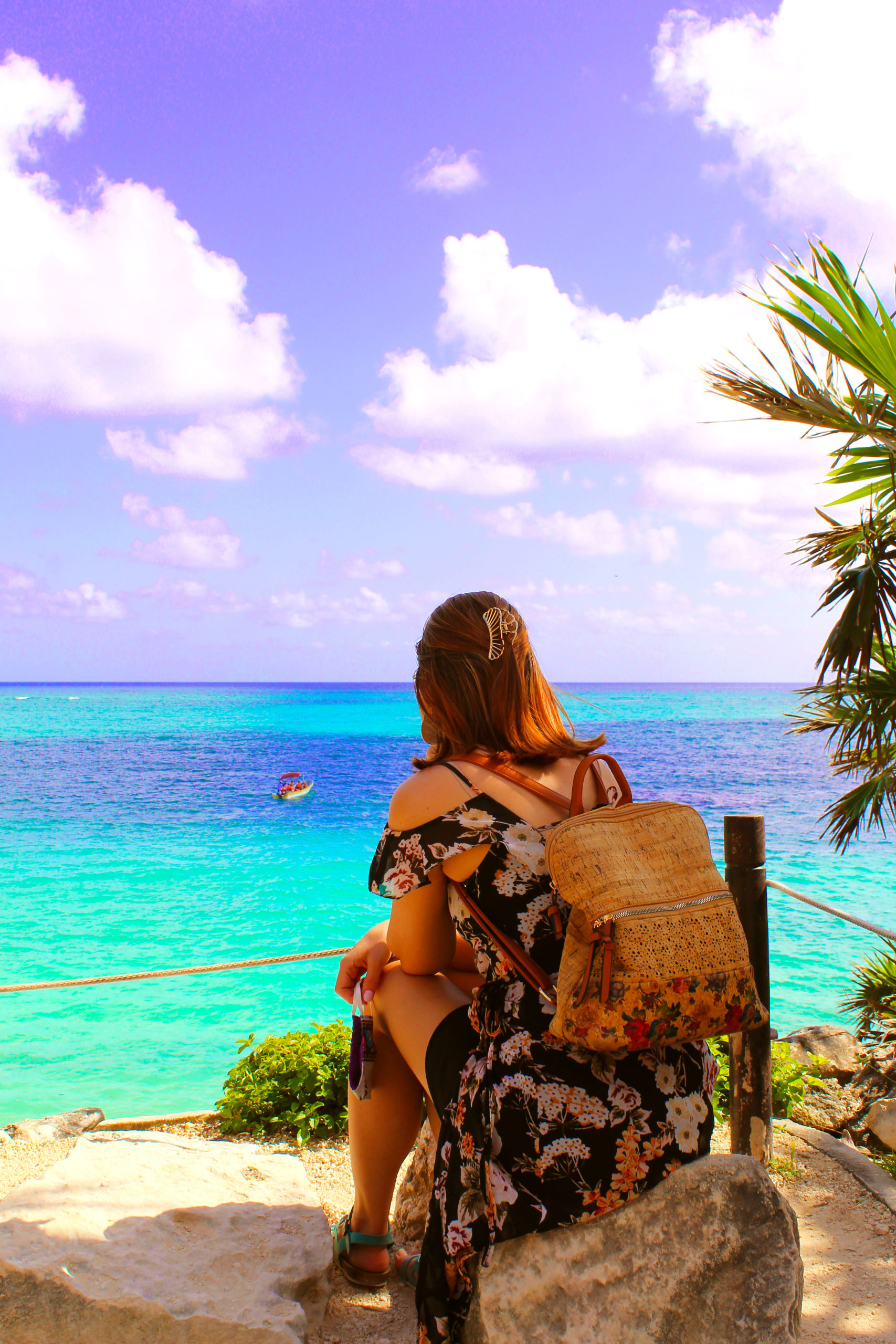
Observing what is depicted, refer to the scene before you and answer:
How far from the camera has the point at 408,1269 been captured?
226cm

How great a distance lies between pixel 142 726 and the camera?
59344mm

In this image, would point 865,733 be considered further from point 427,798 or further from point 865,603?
point 427,798

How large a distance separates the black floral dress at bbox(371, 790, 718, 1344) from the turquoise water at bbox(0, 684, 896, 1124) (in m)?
1.77

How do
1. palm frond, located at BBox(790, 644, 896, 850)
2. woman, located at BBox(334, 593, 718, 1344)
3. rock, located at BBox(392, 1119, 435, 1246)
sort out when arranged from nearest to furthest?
1. woman, located at BBox(334, 593, 718, 1344)
2. rock, located at BBox(392, 1119, 435, 1246)
3. palm frond, located at BBox(790, 644, 896, 850)

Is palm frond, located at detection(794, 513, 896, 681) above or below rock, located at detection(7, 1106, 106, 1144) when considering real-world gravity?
above

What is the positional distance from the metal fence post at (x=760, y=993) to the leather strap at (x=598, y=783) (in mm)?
954

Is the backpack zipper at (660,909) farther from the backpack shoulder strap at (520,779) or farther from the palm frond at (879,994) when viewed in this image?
the palm frond at (879,994)

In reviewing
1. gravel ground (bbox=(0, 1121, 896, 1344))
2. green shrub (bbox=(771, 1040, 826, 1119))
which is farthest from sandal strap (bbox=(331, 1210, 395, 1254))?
green shrub (bbox=(771, 1040, 826, 1119))

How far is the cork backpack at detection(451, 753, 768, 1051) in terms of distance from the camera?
1.48 meters

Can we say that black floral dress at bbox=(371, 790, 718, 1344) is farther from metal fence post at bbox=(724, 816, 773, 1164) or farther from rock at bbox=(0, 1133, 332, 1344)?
metal fence post at bbox=(724, 816, 773, 1164)

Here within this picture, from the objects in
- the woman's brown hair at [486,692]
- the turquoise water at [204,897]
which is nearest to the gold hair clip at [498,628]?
the woman's brown hair at [486,692]

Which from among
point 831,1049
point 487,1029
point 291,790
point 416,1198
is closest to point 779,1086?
point 416,1198

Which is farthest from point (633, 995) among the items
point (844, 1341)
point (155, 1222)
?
point (155, 1222)

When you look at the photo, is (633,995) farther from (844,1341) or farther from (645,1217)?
(844,1341)
